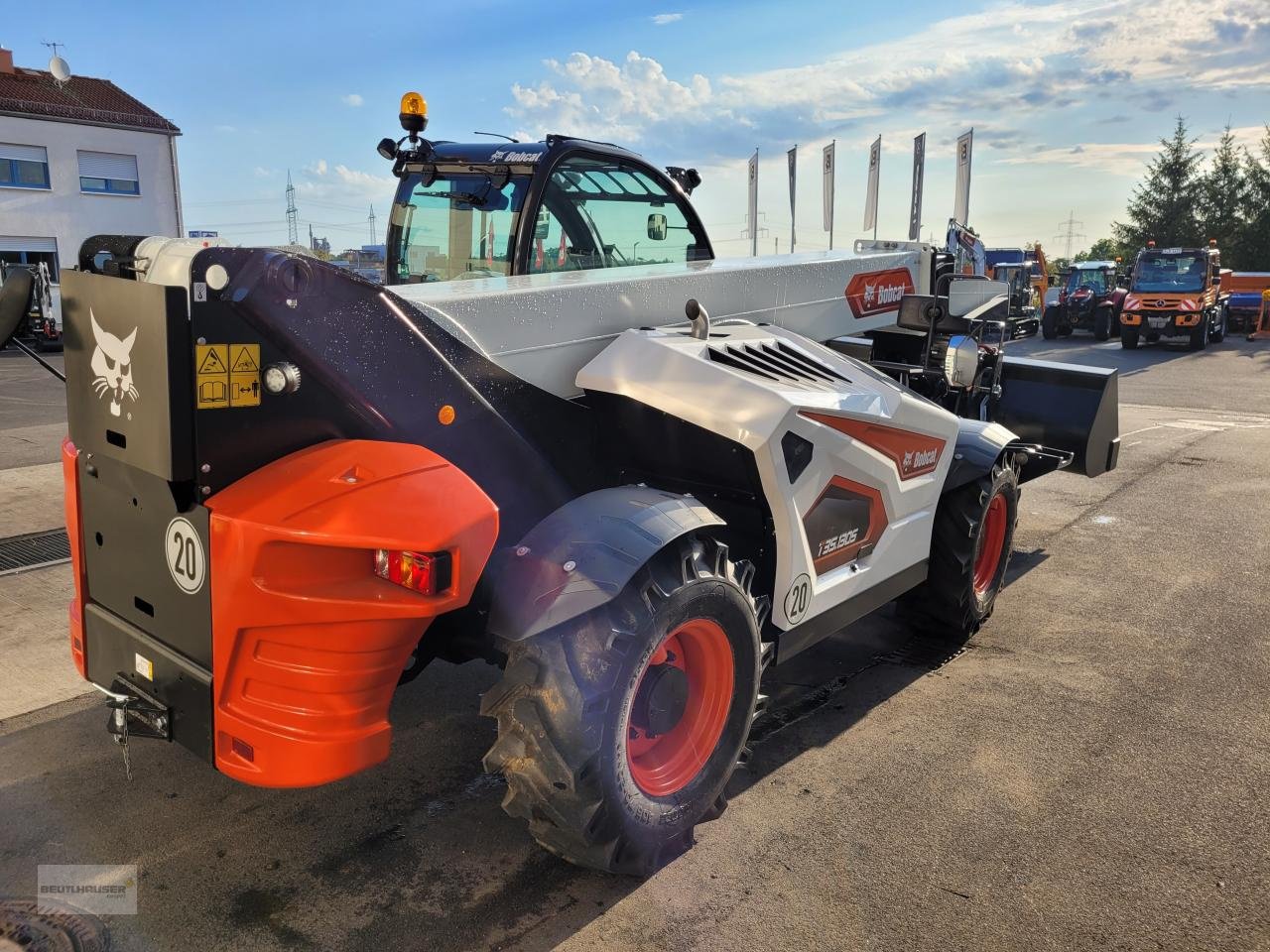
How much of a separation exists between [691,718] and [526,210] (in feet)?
7.53

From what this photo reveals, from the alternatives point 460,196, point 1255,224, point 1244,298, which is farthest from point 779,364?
point 1255,224

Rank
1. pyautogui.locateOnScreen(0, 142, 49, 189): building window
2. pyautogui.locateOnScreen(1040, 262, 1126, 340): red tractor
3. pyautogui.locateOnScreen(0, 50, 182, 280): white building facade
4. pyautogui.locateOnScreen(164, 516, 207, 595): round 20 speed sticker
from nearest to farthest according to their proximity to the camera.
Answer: pyautogui.locateOnScreen(164, 516, 207, 595): round 20 speed sticker, pyautogui.locateOnScreen(1040, 262, 1126, 340): red tractor, pyautogui.locateOnScreen(0, 142, 49, 189): building window, pyautogui.locateOnScreen(0, 50, 182, 280): white building facade

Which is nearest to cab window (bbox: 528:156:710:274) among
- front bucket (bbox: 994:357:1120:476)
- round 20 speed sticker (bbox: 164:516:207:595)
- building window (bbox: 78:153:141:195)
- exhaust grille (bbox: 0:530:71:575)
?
round 20 speed sticker (bbox: 164:516:207:595)

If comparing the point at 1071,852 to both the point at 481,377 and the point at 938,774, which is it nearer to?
the point at 938,774

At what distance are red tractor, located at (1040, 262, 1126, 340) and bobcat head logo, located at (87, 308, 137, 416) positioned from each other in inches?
1030

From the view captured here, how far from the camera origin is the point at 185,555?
253cm

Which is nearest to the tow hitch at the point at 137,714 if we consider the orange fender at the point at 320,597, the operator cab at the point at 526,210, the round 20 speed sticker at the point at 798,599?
the orange fender at the point at 320,597

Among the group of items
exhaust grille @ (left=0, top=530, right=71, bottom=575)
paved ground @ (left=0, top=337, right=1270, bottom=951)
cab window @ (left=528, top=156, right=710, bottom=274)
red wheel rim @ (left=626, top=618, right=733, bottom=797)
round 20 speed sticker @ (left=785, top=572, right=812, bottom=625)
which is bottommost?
paved ground @ (left=0, top=337, right=1270, bottom=951)

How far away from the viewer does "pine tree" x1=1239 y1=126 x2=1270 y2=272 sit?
40250mm

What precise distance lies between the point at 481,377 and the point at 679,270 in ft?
4.26

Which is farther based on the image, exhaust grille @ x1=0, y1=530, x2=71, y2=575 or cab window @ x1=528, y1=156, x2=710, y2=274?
exhaust grille @ x1=0, y1=530, x2=71, y2=575

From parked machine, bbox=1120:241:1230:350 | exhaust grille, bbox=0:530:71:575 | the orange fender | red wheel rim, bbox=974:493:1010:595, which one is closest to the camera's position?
the orange fender

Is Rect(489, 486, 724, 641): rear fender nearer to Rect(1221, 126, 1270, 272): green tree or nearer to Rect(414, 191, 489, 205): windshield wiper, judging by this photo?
Rect(414, 191, 489, 205): windshield wiper

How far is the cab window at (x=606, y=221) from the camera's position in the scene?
431 cm
